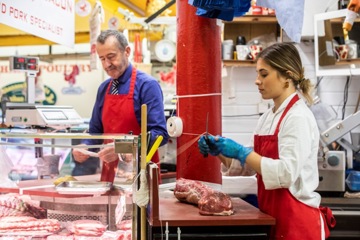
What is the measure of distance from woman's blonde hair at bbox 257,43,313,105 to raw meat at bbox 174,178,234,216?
2.18 ft

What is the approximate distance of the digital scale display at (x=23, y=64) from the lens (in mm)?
4800

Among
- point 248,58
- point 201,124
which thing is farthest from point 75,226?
point 248,58

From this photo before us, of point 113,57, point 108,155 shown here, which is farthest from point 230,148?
point 113,57

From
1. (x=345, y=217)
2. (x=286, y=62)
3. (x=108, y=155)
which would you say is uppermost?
(x=286, y=62)

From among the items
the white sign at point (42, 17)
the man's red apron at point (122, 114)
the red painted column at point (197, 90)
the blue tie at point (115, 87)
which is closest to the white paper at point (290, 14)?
the red painted column at point (197, 90)

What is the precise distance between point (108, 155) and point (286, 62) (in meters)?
0.98

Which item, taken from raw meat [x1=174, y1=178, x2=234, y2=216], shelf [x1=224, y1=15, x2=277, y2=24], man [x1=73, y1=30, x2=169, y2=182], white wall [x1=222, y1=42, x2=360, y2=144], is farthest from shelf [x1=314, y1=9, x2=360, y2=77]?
raw meat [x1=174, y1=178, x2=234, y2=216]

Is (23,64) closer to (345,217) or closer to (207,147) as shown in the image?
(207,147)

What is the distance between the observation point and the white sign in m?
3.23

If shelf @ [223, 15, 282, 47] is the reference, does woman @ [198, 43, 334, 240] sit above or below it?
below

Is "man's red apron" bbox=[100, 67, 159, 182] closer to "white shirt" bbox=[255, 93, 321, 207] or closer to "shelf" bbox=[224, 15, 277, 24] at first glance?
"white shirt" bbox=[255, 93, 321, 207]

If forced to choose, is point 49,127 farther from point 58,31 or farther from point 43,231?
point 43,231

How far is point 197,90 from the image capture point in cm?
285

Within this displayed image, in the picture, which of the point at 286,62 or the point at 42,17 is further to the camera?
the point at 42,17
